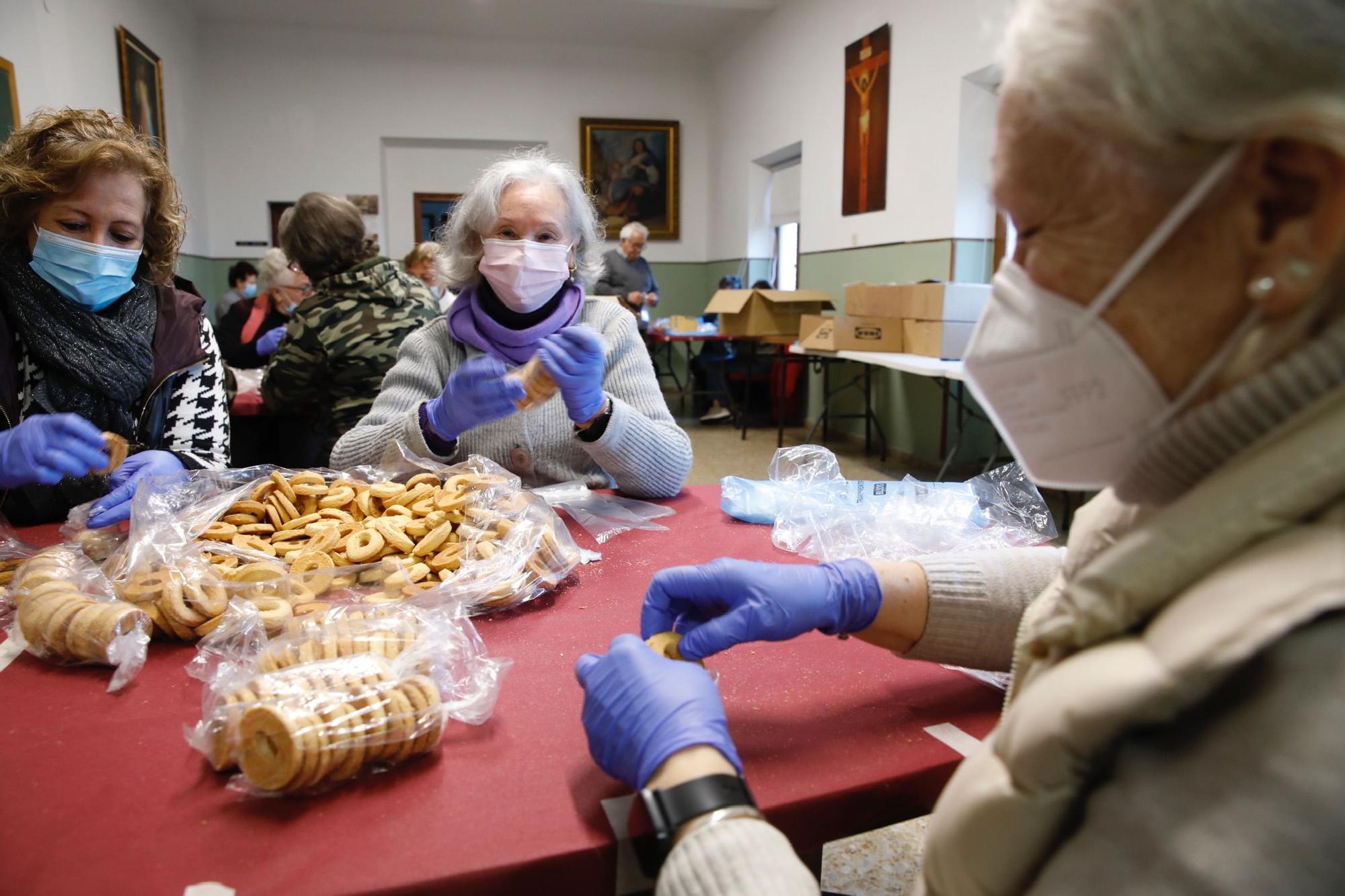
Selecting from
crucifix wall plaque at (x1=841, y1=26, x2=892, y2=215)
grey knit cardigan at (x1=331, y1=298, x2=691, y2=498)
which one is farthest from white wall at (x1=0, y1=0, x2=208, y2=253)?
crucifix wall plaque at (x1=841, y1=26, x2=892, y2=215)

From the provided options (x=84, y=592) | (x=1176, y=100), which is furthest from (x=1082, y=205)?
(x=84, y=592)

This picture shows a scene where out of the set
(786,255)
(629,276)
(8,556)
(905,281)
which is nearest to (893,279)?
(905,281)

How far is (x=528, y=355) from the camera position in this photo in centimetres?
218

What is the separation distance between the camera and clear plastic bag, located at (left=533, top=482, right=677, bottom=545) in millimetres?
1705

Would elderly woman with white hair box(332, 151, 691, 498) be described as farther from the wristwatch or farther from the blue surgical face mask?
the wristwatch

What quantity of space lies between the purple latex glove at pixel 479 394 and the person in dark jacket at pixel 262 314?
146 inches

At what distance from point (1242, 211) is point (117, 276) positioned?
2.17 m

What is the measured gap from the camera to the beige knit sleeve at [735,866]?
27.5 inches

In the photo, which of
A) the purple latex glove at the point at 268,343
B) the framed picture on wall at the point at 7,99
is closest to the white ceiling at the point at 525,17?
the framed picture on wall at the point at 7,99

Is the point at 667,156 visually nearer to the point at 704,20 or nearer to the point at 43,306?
the point at 704,20

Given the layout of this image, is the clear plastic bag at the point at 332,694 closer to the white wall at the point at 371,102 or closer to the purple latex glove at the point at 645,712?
the purple latex glove at the point at 645,712

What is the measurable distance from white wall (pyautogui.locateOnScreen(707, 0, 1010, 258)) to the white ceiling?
49 cm

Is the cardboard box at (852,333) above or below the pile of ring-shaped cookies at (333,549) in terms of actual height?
above

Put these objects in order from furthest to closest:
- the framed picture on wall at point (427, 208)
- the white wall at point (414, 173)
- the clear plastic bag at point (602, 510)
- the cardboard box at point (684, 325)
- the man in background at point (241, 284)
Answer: the framed picture on wall at point (427, 208) → the white wall at point (414, 173) → the cardboard box at point (684, 325) → the man in background at point (241, 284) → the clear plastic bag at point (602, 510)
